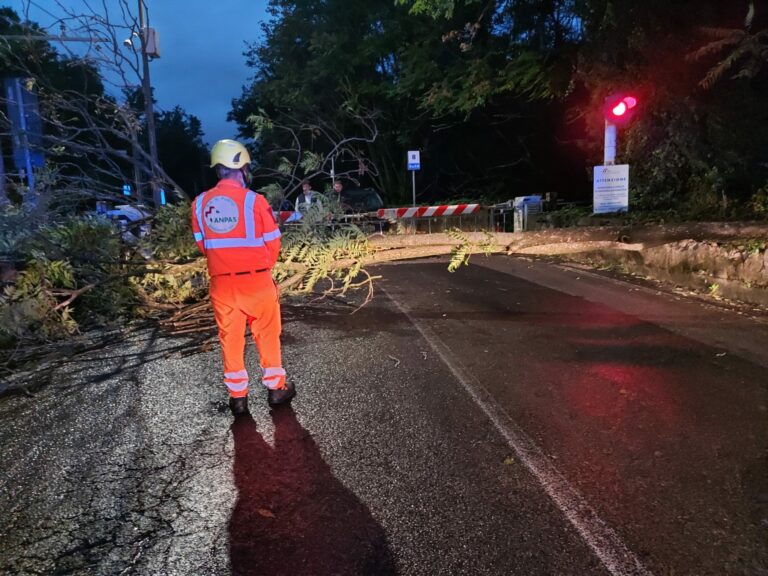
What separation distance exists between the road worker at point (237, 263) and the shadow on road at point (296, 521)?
670mm

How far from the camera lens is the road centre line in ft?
7.34

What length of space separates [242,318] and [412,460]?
1579 mm

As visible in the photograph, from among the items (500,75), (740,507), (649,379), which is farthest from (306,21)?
(740,507)

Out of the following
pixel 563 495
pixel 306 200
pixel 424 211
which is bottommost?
pixel 563 495

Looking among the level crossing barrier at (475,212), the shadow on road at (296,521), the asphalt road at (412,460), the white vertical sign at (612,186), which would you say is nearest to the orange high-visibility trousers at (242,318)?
the asphalt road at (412,460)

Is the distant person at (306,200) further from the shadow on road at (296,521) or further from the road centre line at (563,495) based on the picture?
the shadow on road at (296,521)

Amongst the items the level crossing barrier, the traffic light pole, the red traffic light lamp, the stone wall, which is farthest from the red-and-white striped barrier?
the stone wall

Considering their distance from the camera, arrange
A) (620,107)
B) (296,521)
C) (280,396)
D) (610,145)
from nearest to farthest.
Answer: (296,521)
(280,396)
(620,107)
(610,145)

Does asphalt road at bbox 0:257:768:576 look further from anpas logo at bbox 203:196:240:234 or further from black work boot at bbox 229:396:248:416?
anpas logo at bbox 203:196:240:234

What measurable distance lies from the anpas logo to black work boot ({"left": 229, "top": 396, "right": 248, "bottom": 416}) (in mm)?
1194

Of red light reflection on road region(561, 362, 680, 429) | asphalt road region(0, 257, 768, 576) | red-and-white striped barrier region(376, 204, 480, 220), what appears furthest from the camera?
red-and-white striped barrier region(376, 204, 480, 220)

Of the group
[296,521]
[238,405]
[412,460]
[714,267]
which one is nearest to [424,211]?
[714,267]

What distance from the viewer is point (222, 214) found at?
3.73 m

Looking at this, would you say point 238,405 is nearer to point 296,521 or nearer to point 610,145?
point 296,521
